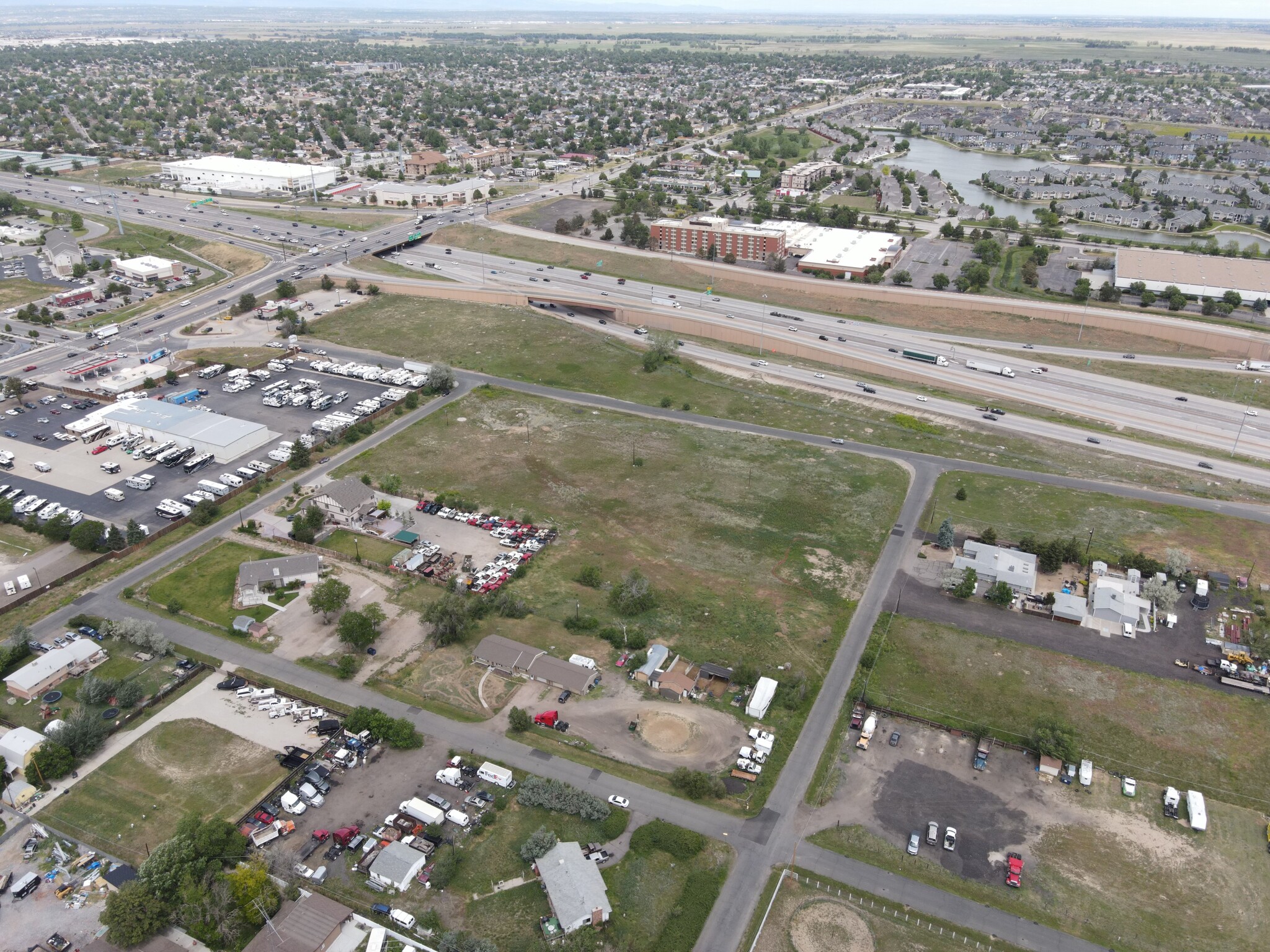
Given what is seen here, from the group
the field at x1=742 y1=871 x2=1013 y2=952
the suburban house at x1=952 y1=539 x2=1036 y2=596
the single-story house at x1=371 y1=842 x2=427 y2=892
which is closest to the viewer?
the field at x1=742 y1=871 x2=1013 y2=952

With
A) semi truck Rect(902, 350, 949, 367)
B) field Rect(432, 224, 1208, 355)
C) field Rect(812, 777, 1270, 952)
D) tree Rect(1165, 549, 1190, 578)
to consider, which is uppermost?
field Rect(432, 224, 1208, 355)

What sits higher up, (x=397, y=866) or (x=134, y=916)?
(x=134, y=916)

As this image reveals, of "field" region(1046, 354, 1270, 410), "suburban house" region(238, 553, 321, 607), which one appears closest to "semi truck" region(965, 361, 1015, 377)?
"field" region(1046, 354, 1270, 410)

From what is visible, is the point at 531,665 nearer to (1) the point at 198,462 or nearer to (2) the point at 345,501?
(2) the point at 345,501

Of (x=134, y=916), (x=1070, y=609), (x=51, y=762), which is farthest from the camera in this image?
(x=1070, y=609)

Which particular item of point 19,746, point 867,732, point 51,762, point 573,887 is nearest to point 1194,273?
point 867,732

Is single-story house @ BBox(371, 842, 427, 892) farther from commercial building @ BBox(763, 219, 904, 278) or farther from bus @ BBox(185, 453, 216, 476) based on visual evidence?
commercial building @ BBox(763, 219, 904, 278)

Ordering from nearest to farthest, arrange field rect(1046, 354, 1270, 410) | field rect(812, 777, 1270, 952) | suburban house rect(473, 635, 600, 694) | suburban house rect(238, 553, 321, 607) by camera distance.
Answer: field rect(812, 777, 1270, 952) → suburban house rect(473, 635, 600, 694) → suburban house rect(238, 553, 321, 607) → field rect(1046, 354, 1270, 410)

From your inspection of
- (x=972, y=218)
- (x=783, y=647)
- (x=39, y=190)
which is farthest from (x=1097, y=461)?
(x=39, y=190)
